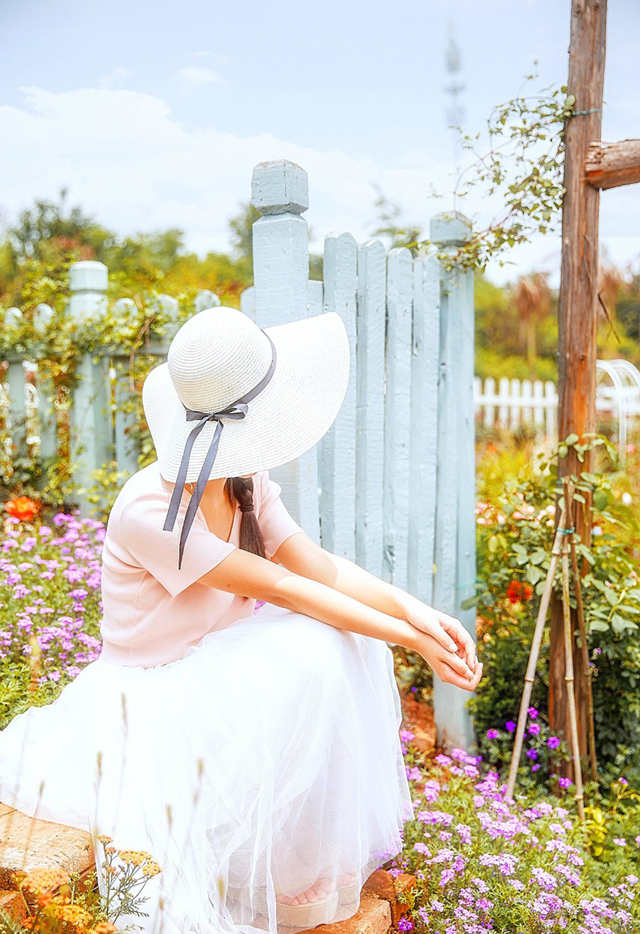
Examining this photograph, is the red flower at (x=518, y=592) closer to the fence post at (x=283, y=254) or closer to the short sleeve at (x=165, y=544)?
the fence post at (x=283, y=254)

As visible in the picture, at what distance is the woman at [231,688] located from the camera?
4.95ft

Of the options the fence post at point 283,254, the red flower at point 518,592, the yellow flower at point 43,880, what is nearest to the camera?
the yellow flower at point 43,880

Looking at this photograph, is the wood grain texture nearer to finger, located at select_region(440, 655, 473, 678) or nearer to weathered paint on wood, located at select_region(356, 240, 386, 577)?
finger, located at select_region(440, 655, 473, 678)

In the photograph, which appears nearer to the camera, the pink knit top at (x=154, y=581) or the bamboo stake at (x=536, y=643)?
the pink knit top at (x=154, y=581)

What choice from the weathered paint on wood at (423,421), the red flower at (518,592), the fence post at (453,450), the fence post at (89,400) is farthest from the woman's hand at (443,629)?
the fence post at (89,400)

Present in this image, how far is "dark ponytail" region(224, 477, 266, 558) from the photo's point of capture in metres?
1.93

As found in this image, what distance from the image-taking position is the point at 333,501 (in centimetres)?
252

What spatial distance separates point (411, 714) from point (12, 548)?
1.79 m

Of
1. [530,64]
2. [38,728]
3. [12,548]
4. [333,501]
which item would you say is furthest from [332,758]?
[530,64]

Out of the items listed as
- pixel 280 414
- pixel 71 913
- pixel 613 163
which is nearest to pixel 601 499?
pixel 613 163

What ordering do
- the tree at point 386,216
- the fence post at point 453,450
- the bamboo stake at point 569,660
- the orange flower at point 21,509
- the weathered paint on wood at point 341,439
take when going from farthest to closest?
1. the tree at point 386,216
2. the orange flower at point 21,509
3. the fence post at point 453,450
4. the bamboo stake at point 569,660
5. the weathered paint on wood at point 341,439

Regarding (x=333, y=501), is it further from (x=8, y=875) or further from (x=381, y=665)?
(x=8, y=875)

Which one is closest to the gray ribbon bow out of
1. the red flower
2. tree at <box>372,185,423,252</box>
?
the red flower

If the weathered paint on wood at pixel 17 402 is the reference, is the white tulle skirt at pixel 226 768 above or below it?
below
